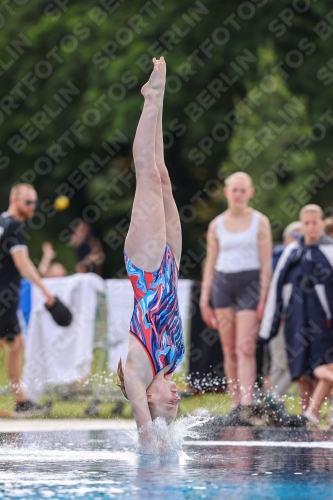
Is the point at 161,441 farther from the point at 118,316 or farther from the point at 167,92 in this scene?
the point at 167,92

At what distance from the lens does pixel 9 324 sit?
10000 mm

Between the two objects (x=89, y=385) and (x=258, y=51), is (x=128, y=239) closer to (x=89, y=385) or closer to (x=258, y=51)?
(x=89, y=385)

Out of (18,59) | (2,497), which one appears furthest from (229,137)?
(2,497)

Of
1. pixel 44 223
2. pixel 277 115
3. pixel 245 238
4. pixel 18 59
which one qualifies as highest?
pixel 18 59

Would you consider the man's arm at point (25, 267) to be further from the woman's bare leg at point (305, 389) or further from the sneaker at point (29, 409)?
the woman's bare leg at point (305, 389)

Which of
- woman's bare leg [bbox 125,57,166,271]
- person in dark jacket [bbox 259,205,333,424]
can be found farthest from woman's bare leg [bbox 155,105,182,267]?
person in dark jacket [bbox 259,205,333,424]

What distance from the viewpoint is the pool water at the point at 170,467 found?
422 centimetres

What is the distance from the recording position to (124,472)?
485cm

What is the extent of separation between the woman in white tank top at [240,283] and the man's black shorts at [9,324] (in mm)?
1828

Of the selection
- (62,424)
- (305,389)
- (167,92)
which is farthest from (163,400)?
(167,92)

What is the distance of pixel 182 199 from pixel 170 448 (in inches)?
738

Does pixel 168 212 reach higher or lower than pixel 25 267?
higher

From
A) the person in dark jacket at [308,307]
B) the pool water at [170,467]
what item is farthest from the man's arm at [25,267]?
the pool water at [170,467]

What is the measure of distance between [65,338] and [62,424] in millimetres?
2266
